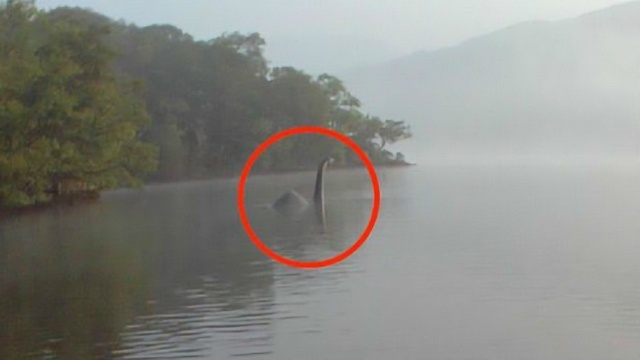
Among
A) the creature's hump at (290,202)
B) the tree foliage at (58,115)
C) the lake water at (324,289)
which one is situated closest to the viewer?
the lake water at (324,289)

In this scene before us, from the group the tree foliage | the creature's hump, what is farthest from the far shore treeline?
the creature's hump

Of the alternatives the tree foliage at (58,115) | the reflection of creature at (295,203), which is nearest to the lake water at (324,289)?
the reflection of creature at (295,203)

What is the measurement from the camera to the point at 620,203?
1226 inches

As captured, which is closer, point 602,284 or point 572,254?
point 602,284

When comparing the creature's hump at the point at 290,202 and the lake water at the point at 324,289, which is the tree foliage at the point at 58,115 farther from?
the creature's hump at the point at 290,202

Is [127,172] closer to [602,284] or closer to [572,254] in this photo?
[572,254]

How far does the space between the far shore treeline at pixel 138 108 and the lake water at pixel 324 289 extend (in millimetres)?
3928

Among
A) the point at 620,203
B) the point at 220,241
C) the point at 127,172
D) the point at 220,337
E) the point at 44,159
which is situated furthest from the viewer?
the point at 127,172

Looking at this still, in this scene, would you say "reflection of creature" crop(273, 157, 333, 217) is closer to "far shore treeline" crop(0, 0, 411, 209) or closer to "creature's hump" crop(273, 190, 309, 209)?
"creature's hump" crop(273, 190, 309, 209)

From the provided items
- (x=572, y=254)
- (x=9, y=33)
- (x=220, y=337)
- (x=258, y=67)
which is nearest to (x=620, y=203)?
(x=572, y=254)

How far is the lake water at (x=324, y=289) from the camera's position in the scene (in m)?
9.96

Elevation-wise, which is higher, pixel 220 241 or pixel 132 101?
pixel 132 101

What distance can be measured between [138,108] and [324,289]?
25.3 meters

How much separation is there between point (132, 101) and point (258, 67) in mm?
25807
